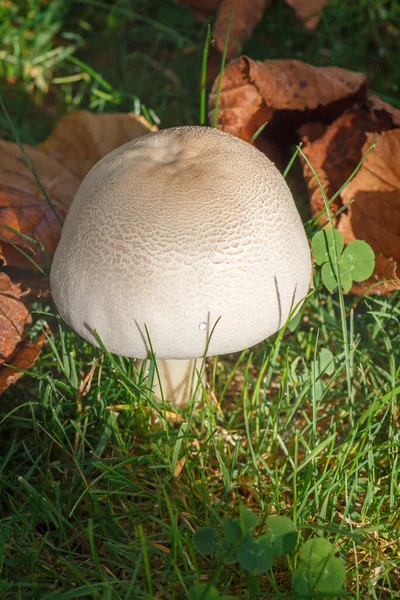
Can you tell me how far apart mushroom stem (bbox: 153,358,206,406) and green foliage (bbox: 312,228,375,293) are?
0.65 meters

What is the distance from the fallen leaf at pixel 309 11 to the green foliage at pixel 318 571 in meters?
3.07

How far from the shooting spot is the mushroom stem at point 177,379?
232 cm

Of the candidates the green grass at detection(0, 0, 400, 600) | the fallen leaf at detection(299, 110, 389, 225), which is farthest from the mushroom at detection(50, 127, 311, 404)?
the fallen leaf at detection(299, 110, 389, 225)

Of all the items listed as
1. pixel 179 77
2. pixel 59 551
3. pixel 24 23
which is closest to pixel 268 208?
pixel 59 551

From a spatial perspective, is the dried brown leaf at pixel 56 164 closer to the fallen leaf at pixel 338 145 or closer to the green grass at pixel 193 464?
the green grass at pixel 193 464

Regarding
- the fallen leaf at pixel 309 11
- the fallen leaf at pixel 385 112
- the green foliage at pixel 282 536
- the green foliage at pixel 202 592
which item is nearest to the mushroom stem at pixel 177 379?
the green foliage at pixel 282 536

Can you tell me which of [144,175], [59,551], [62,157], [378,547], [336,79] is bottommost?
[59,551]

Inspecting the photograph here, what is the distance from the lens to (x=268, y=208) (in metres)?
1.84

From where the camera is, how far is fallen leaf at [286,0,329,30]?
3.46m

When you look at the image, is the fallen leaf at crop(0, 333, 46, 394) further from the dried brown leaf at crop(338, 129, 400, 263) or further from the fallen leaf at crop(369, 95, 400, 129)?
the fallen leaf at crop(369, 95, 400, 129)

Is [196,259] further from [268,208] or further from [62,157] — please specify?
[62,157]

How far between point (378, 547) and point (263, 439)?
0.50 metres

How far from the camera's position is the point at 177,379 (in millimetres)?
2365

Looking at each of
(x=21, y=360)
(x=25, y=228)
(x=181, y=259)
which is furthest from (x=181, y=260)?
(x=25, y=228)
